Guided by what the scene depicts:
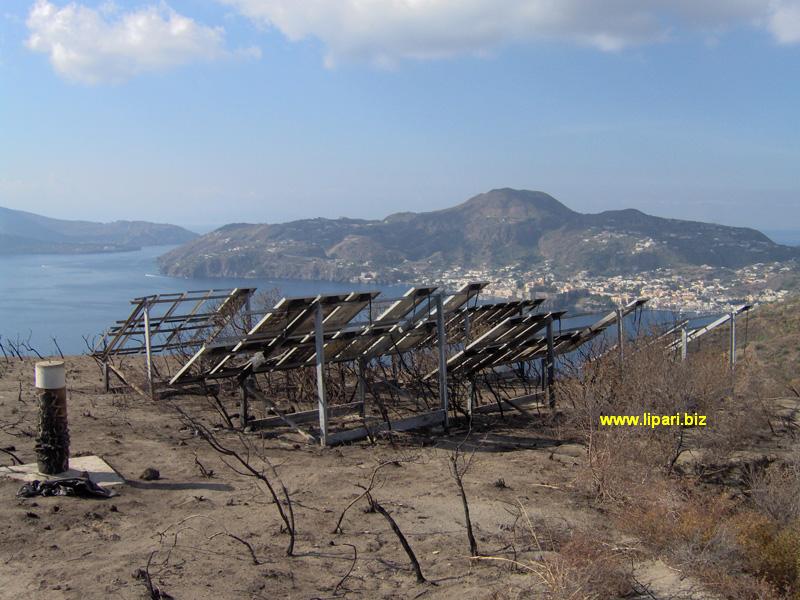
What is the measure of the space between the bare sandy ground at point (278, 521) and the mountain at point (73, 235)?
6389cm

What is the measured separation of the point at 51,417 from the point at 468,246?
167 ft

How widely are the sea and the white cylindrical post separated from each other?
11.7 meters

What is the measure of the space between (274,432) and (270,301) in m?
10.4

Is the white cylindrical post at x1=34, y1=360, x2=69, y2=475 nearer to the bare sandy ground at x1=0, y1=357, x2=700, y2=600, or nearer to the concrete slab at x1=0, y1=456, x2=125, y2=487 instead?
the concrete slab at x1=0, y1=456, x2=125, y2=487

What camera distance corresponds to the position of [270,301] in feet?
73.6

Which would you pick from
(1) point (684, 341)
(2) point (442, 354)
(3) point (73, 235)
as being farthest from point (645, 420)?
(3) point (73, 235)

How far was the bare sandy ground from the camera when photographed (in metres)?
6.06

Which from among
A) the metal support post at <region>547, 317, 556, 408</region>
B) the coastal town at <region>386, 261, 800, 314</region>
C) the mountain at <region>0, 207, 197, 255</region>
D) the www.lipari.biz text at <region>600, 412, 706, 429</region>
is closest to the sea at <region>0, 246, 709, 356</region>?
the mountain at <region>0, 207, 197, 255</region>

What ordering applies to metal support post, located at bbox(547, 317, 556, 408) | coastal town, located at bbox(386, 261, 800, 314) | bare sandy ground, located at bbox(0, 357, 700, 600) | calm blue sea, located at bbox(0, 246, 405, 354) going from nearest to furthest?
bare sandy ground, located at bbox(0, 357, 700, 600)
metal support post, located at bbox(547, 317, 556, 408)
calm blue sea, located at bbox(0, 246, 405, 354)
coastal town, located at bbox(386, 261, 800, 314)

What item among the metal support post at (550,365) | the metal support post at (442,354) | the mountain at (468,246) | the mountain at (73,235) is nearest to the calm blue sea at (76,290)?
the mountain at (73,235)

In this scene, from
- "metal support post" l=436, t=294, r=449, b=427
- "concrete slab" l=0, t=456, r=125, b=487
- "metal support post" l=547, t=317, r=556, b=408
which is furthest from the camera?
"metal support post" l=547, t=317, r=556, b=408

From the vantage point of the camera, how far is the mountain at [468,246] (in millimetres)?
47500

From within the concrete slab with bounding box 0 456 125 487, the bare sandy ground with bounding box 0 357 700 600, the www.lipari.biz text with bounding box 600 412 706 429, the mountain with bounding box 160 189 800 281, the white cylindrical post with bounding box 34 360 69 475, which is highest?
the mountain with bounding box 160 189 800 281

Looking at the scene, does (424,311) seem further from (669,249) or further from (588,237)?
(588,237)
